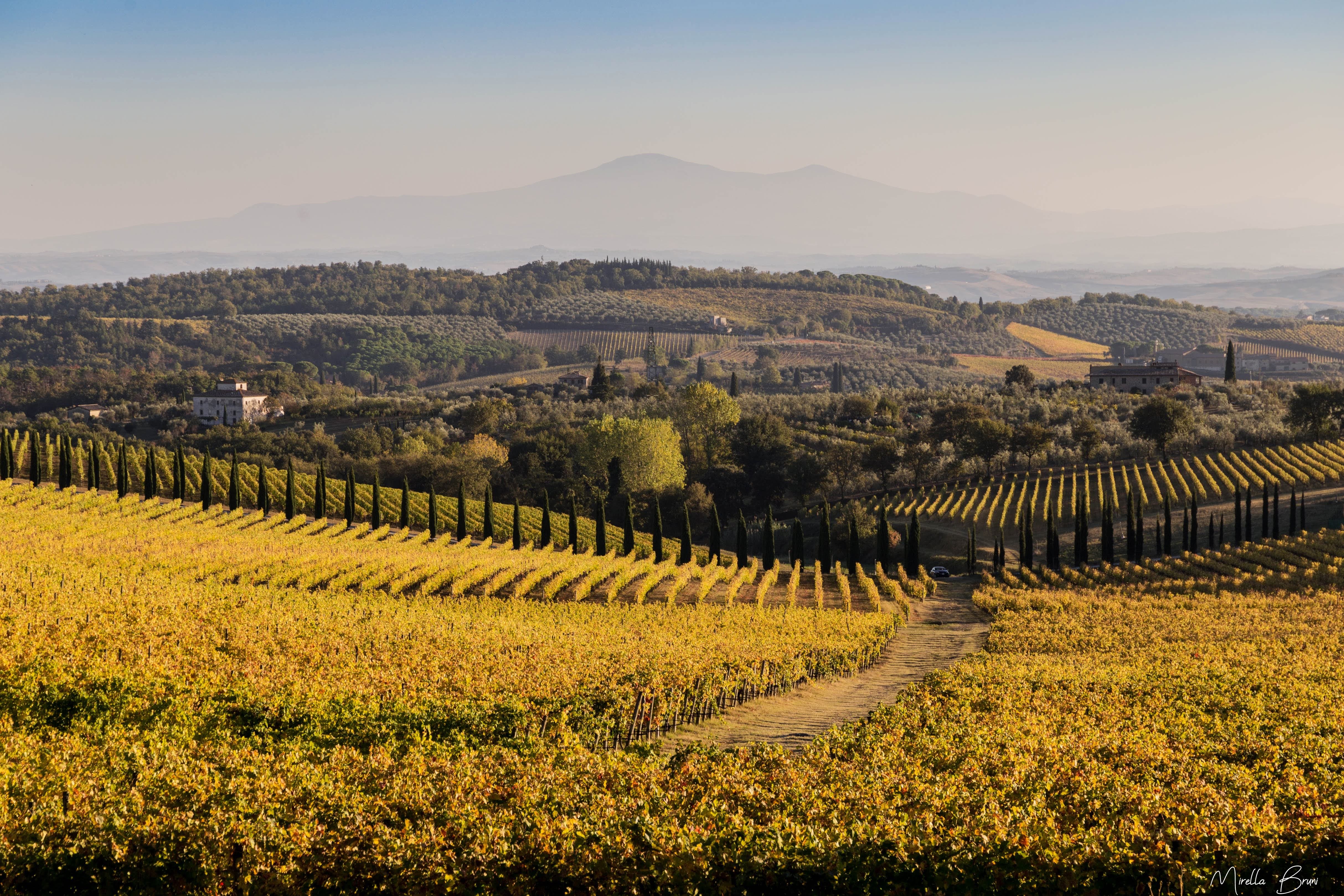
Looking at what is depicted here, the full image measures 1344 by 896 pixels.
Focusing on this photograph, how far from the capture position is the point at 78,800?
13195mm

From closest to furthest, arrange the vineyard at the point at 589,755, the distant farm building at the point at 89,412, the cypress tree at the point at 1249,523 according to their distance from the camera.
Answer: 1. the vineyard at the point at 589,755
2. the cypress tree at the point at 1249,523
3. the distant farm building at the point at 89,412

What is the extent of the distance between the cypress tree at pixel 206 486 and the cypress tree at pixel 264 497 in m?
2.95

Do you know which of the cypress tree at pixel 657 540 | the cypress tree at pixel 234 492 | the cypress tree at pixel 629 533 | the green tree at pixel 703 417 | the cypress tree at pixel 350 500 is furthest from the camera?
the green tree at pixel 703 417

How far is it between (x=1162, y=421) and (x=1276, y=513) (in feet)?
91.6

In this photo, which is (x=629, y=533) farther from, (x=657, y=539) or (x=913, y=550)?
(x=913, y=550)

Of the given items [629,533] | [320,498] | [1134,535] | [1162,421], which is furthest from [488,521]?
[1162,421]

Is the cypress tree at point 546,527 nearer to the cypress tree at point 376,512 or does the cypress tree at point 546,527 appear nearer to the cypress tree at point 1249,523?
the cypress tree at point 376,512

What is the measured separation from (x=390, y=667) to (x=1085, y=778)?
49.5 ft

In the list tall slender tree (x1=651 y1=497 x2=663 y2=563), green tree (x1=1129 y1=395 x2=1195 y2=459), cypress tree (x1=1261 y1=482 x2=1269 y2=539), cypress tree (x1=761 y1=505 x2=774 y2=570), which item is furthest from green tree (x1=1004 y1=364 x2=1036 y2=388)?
tall slender tree (x1=651 y1=497 x2=663 y2=563)

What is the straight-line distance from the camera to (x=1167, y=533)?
61.2 m

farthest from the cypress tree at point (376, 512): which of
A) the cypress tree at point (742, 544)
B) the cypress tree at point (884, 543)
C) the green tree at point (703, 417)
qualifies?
the green tree at point (703, 417)

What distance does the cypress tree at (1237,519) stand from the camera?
6172cm

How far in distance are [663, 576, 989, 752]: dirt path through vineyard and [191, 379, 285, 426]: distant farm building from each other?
100697 millimetres

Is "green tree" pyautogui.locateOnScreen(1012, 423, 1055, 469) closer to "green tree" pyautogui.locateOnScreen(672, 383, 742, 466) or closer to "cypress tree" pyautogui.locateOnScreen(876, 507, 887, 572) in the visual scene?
"cypress tree" pyautogui.locateOnScreen(876, 507, 887, 572)
